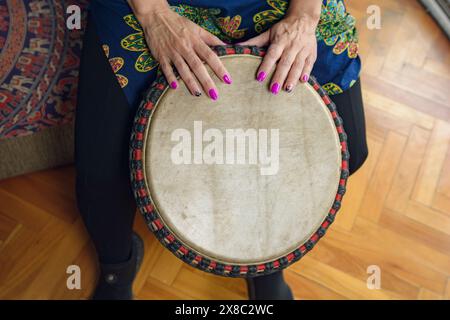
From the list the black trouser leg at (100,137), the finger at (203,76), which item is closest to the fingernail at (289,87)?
the finger at (203,76)

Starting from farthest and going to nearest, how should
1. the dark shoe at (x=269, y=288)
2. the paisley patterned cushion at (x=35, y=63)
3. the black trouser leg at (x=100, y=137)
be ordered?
the dark shoe at (x=269, y=288), the paisley patterned cushion at (x=35, y=63), the black trouser leg at (x=100, y=137)

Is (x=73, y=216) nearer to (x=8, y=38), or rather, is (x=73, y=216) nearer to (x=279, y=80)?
(x=8, y=38)

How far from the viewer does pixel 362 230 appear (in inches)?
45.3

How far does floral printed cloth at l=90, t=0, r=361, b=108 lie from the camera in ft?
2.46

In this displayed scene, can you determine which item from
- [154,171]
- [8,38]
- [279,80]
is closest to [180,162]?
[154,171]

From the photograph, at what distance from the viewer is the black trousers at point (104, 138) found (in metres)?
0.76

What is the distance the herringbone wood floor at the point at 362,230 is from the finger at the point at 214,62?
56cm

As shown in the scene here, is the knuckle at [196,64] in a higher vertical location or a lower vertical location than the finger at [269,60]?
lower

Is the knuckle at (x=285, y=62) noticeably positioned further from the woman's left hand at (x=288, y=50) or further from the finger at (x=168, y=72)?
the finger at (x=168, y=72)

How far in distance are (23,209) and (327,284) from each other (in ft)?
2.59

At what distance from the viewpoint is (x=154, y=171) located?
660 mm
